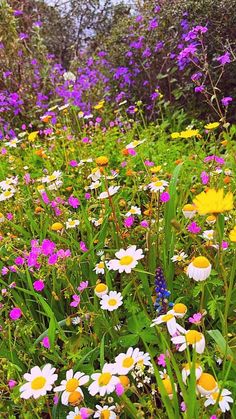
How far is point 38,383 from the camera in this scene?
1.23m

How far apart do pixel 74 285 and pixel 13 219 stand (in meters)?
0.55

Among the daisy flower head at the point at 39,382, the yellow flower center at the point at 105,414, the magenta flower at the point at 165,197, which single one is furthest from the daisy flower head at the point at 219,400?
the magenta flower at the point at 165,197

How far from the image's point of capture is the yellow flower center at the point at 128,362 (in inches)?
46.2

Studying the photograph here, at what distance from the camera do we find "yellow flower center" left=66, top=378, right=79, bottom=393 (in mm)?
1174

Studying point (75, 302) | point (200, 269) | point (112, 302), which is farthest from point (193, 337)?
point (75, 302)

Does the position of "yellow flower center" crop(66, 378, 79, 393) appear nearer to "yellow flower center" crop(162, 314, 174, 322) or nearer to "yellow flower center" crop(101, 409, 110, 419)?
"yellow flower center" crop(101, 409, 110, 419)

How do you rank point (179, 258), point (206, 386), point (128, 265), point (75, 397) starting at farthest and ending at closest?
point (179, 258) < point (128, 265) < point (75, 397) < point (206, 386)

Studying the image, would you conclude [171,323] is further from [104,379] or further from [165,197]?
[165,197]

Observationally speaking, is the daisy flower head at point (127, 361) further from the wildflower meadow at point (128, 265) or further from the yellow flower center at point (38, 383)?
the yellow flower center at point (38, 383)

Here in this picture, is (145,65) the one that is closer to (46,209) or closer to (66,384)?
(46,209)

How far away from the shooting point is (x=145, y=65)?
4672 millimetres

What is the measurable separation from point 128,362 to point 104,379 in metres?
0.07

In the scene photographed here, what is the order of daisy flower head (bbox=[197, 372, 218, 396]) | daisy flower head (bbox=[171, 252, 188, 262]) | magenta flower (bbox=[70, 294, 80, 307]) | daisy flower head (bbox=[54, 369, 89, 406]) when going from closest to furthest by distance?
daisy flower head (bbox=[197, 372, 218, 396])
daisy flower head (bbox=[54, 369, 89, 406])
magenta flower (bbox=[70, 294, 80, 307])
daisy flower head (bbox=[171, 252, 188, 262])

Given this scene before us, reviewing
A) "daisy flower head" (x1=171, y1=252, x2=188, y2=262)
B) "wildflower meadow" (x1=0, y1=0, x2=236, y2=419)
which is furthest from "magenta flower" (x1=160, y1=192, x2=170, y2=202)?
"daisy flower head" (x1=171, y1=252, x2=188, y2=262)
